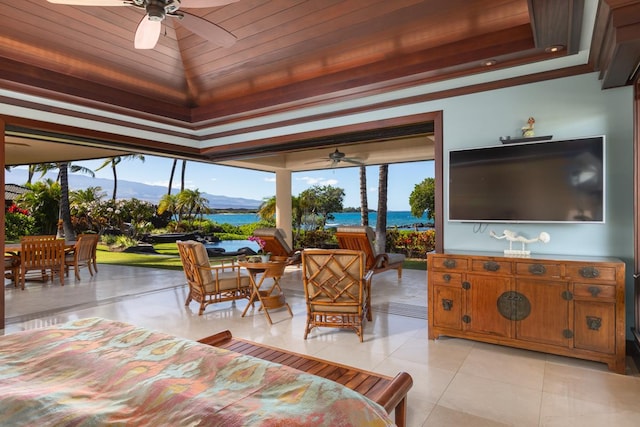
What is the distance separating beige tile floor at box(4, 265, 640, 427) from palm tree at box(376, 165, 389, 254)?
4.84 meters

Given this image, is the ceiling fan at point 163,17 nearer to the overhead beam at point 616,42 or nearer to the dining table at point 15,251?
the overhead beam at point 616,42

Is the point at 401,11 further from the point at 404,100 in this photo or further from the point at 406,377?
the point at 406,377

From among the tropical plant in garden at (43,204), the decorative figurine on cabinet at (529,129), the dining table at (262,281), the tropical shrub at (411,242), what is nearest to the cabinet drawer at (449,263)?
the decorative figurine on cabinet at (529,129)

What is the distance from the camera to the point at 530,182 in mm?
3580

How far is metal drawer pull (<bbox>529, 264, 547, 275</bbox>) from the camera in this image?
319 centimetres

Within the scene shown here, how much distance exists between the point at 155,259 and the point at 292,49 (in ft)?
29.6

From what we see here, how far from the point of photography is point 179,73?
4.77 metres

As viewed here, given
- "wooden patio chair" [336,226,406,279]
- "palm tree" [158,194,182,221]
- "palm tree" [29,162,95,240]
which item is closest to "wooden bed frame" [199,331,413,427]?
"wooden patio chair" [336,226,406,279]

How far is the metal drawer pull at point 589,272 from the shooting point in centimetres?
298

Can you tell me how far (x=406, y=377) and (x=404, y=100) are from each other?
11.3 feet

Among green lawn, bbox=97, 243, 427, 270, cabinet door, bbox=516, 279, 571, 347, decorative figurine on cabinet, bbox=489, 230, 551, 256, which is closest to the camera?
cabinet door, bbox=516, 279, 571, 347

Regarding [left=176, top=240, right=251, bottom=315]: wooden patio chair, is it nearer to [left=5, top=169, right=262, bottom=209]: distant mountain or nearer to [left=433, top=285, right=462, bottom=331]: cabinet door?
[left=433, top=285, right=462, bottom=331]: cabinet door

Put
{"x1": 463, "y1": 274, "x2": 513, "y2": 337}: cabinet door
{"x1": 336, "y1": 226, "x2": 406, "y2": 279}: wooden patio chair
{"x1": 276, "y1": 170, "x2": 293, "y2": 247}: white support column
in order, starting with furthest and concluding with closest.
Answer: {"x1": 276, "y1": 170, "x2": 293, "y2": 247}: white support column < {"x1": 336, "y1": 226, "x2": 406, "y2": 279}: wooden patio chair < {"x1": 463, "y1": 274, "x2": 513, "y2": 337}: cabinet door

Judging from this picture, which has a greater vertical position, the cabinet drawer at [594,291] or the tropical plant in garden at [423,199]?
the tropical plant in garden at [423,199]
